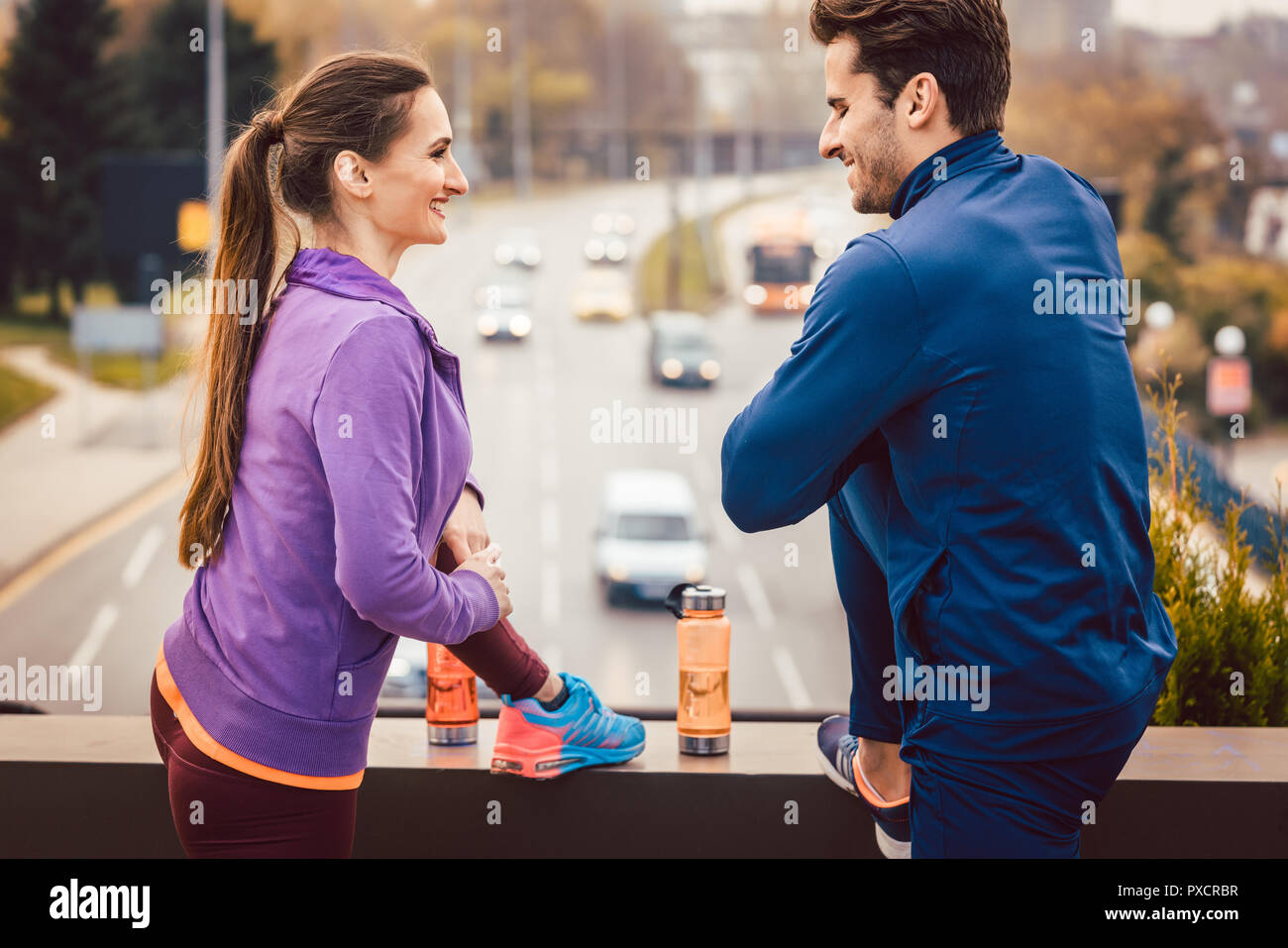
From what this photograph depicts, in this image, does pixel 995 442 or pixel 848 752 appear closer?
pixel 995 442

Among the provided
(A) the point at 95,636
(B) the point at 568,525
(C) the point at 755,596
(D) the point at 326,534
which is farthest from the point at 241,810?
(B) the point at 568,525

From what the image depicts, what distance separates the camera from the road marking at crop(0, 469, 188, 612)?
25.1 metres

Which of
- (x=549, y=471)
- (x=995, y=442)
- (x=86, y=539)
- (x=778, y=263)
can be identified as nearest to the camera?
(x=995, y=442)

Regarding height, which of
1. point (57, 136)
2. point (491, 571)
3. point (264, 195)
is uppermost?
point (57, 136)

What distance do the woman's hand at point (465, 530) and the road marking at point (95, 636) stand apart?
2152cm

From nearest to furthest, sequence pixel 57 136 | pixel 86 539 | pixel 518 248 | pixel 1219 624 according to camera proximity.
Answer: pixel 1219 624
pixel 86 539
pixel 57 136
pixel 518 248

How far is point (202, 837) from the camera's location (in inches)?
61.5

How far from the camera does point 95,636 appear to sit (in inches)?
894

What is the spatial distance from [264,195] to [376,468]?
43cm

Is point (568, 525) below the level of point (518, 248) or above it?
below

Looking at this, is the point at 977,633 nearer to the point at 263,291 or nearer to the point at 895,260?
the point at 895,260

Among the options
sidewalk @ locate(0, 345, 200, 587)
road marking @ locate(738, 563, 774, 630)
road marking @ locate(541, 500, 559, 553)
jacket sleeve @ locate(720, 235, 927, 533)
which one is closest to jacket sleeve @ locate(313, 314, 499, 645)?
jacket sleeve @ locate(720, 235, 927, 533)

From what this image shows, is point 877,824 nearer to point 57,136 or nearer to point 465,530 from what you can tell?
point 465,530

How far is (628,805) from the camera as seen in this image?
2.17m
